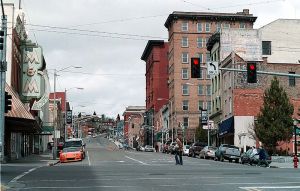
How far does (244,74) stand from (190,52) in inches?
1766

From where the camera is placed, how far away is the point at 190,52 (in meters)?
114

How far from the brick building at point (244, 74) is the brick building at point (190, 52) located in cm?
2671

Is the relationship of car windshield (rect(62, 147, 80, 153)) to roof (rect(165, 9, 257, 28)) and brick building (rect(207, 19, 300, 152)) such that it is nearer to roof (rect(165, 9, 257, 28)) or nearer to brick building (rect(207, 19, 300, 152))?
brick building (rect(207, 19, 300, 152))

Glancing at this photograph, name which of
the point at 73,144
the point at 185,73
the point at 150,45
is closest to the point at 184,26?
the point at 185,73

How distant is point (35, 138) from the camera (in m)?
83.3

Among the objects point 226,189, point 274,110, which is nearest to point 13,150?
point 274,110

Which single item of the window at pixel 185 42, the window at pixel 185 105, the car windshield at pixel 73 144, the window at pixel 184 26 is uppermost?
the window at pixel 184 26

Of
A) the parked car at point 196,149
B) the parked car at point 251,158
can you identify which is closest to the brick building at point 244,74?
the parked car at point 196,149

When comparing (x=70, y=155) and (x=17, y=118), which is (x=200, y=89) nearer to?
(x=70, y=155)

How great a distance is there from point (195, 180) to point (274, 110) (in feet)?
109

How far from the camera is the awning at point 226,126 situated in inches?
2752

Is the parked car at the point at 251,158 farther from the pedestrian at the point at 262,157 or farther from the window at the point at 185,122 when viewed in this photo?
the window at the point at 185,122

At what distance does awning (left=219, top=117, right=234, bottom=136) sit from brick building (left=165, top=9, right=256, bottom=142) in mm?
36278

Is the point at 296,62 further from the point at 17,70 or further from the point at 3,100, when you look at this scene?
the point at 3,100
